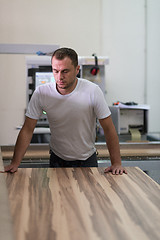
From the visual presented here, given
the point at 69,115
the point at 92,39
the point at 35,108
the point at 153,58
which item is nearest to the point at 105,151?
the point at 69,115

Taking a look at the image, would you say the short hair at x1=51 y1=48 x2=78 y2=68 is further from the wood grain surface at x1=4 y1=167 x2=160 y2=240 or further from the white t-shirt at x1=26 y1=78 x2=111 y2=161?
the wood grain surface at x1=4 y1=167 x2=160 y2=240

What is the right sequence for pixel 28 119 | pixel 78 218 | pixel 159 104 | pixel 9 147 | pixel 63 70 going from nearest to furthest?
pixel 78 218, pixel 63 70, pixel 28 119, pixel 9 147, pixel 159 104

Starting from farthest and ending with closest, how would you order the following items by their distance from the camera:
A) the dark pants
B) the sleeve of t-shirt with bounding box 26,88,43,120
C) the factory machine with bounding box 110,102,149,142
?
the factory machine with bounding box 110,102,149,142 < the dark pants < the sleeve of t-shirt with bounding box 26,88,43,120

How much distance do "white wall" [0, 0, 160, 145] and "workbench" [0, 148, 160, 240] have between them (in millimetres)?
3525

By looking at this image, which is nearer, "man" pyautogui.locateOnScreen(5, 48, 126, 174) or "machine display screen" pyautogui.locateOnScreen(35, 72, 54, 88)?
"man" pyautogui.locateOnScreen(5, 48, 126, 174)

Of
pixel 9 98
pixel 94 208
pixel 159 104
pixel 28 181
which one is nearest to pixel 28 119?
pixel 28 181

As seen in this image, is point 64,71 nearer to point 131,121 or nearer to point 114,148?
point 114,148

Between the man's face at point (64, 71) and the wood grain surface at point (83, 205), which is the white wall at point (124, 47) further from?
the wood grain surface at point (83, 205)

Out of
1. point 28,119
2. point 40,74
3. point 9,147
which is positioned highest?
point 40,74

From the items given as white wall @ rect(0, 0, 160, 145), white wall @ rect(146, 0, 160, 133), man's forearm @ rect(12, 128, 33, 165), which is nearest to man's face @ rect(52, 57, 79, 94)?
man's forearm @ rect(12, 128, 33, 165)

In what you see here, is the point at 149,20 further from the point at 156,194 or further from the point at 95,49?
the point at 156,194

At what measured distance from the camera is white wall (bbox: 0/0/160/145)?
5.00 meters

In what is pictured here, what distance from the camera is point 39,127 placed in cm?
329

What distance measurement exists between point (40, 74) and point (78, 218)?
2.35 metres
